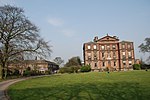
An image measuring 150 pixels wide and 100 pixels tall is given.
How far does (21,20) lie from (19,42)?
4250mm

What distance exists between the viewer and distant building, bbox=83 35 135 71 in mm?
80312

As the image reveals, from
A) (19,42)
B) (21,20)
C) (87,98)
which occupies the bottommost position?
(87,98)

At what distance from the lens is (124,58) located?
8019cm

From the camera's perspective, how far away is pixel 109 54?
82188mm

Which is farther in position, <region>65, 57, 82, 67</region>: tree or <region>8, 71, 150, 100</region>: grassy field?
<region>65, 57, 82, 67</region>: tree

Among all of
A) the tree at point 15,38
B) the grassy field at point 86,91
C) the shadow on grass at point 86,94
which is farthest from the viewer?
the tree at point 15,38

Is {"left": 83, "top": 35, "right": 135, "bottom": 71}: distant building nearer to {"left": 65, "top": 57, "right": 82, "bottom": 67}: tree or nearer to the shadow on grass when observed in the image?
{"left": 65, "top": 57, "right": 82, "bottom": 67}: tree

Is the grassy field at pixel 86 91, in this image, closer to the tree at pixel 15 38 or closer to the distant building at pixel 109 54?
the tree at pixel 15 38

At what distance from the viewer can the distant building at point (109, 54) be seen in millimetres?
80312

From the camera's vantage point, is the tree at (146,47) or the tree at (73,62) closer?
the tree at (146,47)

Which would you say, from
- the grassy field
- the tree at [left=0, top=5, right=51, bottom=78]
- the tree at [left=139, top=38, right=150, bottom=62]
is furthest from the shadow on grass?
the tree at [left=139, top=38, right=150, bottom=62]

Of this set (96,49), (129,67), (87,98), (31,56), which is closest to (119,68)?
(129,67)

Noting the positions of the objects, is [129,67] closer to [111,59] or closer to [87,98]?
[111,59]

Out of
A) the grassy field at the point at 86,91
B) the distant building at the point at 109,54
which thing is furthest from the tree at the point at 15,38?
the distant building at the point at 109,54
